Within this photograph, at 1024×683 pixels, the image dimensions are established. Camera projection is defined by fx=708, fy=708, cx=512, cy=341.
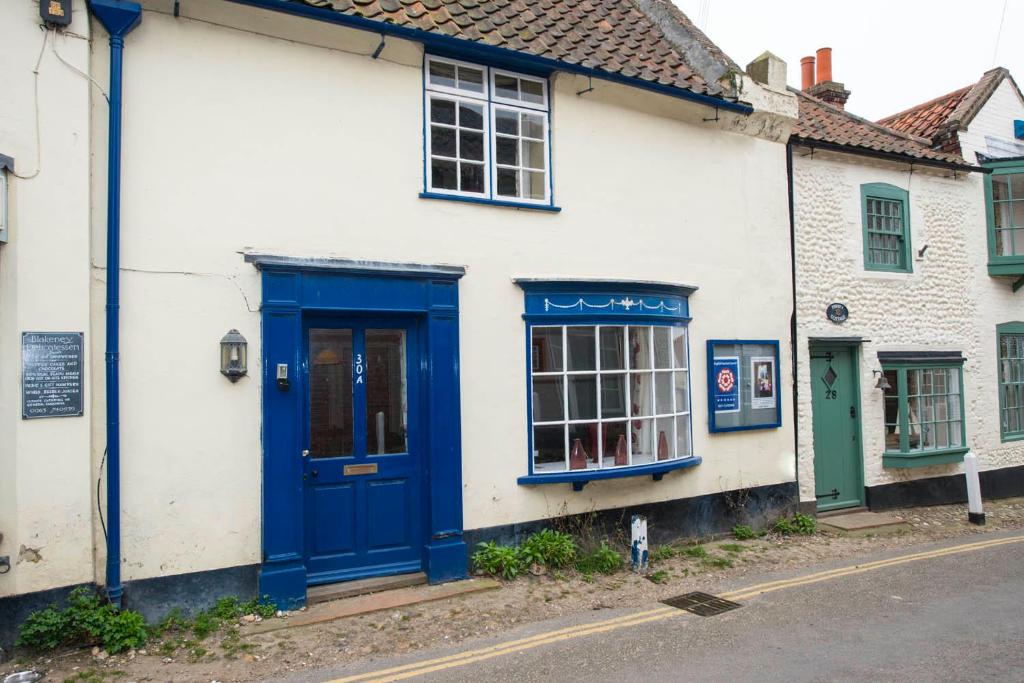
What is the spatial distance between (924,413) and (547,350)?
7.10m

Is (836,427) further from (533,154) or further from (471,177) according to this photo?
(471,177)

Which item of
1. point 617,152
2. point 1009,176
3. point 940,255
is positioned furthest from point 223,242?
point 1009,176

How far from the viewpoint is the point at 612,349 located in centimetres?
823

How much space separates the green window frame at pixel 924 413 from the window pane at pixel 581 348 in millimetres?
5599

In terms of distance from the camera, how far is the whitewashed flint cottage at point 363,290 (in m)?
5.62

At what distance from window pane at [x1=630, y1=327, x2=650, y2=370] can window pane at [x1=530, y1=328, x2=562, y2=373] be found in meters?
0.97

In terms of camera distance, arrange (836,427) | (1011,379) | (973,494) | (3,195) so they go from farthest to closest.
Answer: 1. (1011,379)
2. (836,427)
3. (973,494)
4. (3,195)

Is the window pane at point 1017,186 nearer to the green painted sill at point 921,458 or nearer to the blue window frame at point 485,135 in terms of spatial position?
the green painted sill at point 921,458

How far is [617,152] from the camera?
8.61 metres

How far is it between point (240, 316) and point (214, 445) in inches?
45.7

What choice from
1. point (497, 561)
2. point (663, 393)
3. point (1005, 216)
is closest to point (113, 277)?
point (497, 561)

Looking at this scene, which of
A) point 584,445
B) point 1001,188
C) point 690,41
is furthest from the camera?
point 1001,188

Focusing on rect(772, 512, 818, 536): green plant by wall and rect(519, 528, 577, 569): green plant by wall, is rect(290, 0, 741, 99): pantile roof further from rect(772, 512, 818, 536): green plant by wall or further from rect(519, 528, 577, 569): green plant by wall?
rect(772, 512, 818, 536): green plant by wall

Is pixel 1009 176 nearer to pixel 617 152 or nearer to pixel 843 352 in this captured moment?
pixel 843 352
